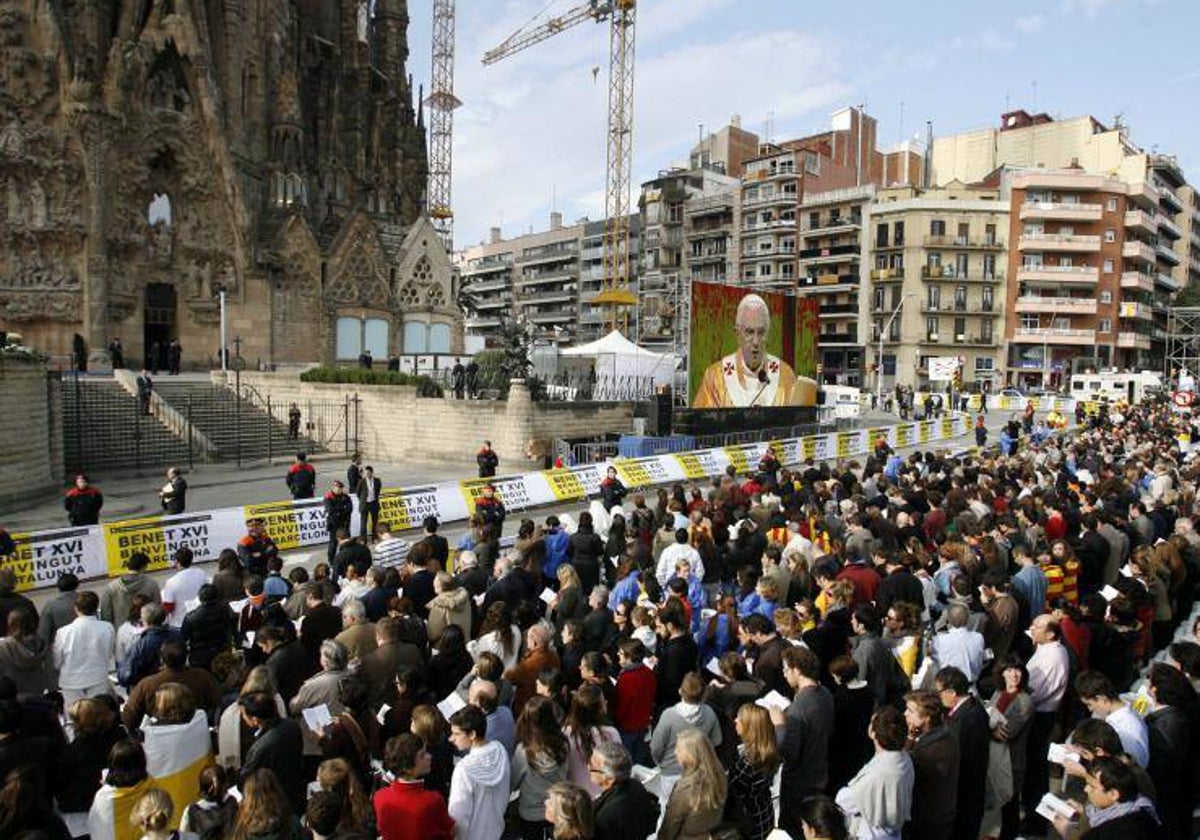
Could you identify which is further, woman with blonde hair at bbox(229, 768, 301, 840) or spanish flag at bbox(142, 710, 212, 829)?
spanish flag at bbox(142, 710, 212, 829)

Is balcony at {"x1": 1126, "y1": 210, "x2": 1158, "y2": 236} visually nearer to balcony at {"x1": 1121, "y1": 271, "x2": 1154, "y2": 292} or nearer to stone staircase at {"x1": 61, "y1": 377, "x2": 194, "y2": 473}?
balcony at {"x1": 1121, "y1": 271, "x2": 1154, "y2": 292}

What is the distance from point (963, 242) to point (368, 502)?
63269 mm

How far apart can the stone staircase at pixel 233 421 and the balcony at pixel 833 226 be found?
53.1 m

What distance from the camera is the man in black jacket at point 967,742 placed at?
5285 mm

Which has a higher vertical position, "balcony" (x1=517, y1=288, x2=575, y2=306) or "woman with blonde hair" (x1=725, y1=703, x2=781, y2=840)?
"balcony" (x1=517, y1=288, x2=575, y2=306)

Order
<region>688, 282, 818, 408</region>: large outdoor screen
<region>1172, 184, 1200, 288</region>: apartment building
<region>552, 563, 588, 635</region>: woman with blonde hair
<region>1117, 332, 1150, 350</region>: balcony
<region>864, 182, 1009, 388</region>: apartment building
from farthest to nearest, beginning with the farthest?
1. <region>1172, 184, 1200, 288</region>: apartment building
2. <region>1117, 332, 1150, 350</region>: balcony
3. <region>864, 182, 1009, 388</region>: apartment building
4. <region>688, 282, 818, 408</region>: large outdoor screen
5. <region>552, 563, 588, 635</region>: woman with blonde hair

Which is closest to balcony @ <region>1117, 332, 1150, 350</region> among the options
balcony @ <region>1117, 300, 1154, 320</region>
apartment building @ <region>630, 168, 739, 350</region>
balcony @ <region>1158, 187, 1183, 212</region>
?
balcony @ <region>1117, 300, 1154, 320</region>

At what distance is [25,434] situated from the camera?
62.5ft

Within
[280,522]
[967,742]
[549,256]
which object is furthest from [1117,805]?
[549,256]

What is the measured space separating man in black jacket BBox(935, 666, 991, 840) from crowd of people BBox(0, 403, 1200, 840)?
16 millimetres

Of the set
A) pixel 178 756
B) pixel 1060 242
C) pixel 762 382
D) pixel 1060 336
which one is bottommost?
pixel 178 756

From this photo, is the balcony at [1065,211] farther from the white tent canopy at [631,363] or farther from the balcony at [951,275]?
the white tent canopy at [631,363]

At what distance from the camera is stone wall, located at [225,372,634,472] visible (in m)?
25.9

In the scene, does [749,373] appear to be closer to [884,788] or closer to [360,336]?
[360,336]
